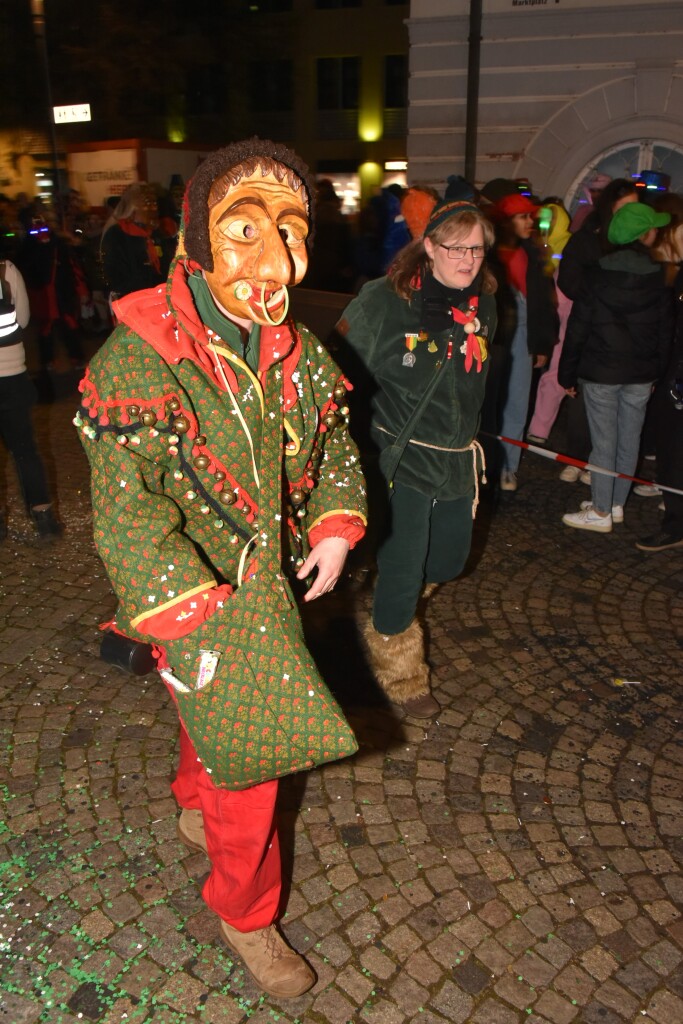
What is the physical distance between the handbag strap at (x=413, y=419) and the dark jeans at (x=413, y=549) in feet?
0.35

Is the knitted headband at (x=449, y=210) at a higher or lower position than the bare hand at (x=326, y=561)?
higher

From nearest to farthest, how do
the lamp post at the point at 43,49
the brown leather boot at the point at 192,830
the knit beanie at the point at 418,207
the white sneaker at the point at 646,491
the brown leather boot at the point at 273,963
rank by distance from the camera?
the brown leather boot at the point at 273,963, the brown leather boot at the point at 192,830, the knit beanie at the point at 418,207, the white sneaker at the point at 646,491, the lamp post at the point at 43,49

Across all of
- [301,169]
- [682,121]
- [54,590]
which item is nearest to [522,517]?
[54,590]

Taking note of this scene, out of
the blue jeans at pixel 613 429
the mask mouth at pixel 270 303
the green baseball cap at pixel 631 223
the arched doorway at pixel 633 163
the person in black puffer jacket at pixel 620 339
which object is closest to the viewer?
the mask mouth at pixel 270 303

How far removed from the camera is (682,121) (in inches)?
490

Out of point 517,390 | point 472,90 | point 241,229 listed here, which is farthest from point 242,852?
point 472,90

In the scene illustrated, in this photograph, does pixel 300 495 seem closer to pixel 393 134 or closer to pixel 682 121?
pixel 682 121

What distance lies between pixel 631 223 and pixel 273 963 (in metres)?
4.32

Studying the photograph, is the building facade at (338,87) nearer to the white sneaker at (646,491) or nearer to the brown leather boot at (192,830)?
the white sneaker at (646,491)

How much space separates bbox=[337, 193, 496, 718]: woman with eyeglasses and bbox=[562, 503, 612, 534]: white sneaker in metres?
2.38

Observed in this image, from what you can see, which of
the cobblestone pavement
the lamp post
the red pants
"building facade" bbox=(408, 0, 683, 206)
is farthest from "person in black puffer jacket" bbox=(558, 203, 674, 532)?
the lamp post

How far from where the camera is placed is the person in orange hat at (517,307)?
19.0 ft

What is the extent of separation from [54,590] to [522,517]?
3128 millimetres

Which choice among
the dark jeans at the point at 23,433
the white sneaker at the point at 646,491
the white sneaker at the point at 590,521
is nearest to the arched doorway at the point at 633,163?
the white sneaker at the point at 646,491
